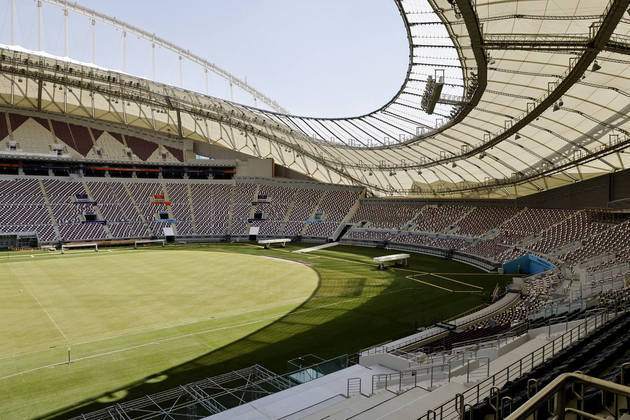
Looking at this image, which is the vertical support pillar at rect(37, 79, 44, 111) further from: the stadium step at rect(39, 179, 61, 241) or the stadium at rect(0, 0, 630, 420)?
the stadium step at rect(39, 179, 61, 241)

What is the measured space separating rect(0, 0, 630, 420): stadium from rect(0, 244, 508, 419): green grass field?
0.16 meters

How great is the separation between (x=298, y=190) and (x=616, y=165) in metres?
Answer: 47.6

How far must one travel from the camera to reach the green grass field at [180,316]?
1498cm

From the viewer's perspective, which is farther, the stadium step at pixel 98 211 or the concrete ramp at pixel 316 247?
the stadium step at pixel 98 211

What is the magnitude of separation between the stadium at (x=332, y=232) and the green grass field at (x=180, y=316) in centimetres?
16

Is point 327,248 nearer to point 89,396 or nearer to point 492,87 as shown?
point 492,87

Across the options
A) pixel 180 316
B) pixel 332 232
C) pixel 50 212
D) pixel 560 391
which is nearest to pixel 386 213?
pixel 332 232

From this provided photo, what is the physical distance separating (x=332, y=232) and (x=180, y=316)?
40.7 meters

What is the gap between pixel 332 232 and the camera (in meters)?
61.7

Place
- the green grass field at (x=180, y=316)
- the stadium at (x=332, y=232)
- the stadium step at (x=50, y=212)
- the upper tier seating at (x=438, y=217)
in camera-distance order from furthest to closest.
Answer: the stadium step at (x=50, y=212), the upper tier seating at (x=438, y=217), the green grass field at (x=180, y=316), the stadium at (x=332, y=232)

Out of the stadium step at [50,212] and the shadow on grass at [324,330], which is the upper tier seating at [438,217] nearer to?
the shadow on grass at [324,330]

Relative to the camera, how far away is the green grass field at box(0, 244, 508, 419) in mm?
14977

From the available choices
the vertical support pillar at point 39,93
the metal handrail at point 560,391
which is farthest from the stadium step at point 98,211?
the metal handrail at point 560,391

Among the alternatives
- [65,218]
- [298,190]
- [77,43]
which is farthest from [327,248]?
[77,43]
